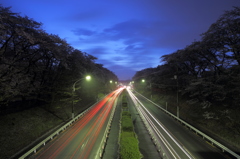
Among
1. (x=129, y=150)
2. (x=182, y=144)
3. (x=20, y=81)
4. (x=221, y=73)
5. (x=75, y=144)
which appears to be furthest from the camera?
(x=221, y=73)

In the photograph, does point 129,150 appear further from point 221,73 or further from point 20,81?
point 221,73

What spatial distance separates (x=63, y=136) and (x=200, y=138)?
18.4 meters

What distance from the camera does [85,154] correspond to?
14562 mm

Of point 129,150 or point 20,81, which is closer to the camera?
point 129,150

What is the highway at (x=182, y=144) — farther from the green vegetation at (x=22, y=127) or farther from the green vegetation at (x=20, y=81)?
the green vegetation at (x=20, y=81)

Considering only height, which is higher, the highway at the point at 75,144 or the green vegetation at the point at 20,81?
the green vegetation at the point at 20,81

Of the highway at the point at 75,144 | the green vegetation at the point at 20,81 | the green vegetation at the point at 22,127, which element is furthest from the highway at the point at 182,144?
the green vegetation at the point at 20,81

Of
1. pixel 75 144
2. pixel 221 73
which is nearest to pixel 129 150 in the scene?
pixel 75 144

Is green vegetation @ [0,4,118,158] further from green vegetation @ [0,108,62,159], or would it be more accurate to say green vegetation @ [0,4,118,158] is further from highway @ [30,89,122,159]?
highway @ [30,89,122,159]

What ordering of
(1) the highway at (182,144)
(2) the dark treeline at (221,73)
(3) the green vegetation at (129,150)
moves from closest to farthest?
1. (3) the green vegetation at (129,150)
2. (1) the highway at (182,144)
3. (2) the dark treeline at (221,73)

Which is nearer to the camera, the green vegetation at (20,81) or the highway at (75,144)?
the highway at (75,144)

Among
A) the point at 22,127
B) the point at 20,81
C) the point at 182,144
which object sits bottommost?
the point at 182,144

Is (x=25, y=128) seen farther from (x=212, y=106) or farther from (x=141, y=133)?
(x=212, y=106)

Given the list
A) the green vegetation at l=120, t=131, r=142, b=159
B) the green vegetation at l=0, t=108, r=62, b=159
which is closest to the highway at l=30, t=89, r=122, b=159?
the green vegetation at l=0, t=108, r=62, b=159
